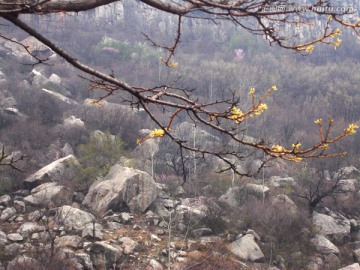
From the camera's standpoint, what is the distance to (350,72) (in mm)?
25297

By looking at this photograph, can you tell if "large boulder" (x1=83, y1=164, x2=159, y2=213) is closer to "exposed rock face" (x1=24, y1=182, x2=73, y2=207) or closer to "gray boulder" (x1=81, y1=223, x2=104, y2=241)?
"exposed rock face" (x1=24, y1=182, x2=73, y2=207)

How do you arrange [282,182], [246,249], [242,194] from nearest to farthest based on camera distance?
[246,249] → [242,194] → [282,182]

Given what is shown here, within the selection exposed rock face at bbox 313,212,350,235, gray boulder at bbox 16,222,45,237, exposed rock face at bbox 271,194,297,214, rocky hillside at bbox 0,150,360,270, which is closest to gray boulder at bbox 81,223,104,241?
rocky hillside at bbox 0,150,360,270

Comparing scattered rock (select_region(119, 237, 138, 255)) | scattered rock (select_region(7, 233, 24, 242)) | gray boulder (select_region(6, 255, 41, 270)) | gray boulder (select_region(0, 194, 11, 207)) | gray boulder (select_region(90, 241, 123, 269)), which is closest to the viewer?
gray boulder (select_region(6, 255, 41, 270))

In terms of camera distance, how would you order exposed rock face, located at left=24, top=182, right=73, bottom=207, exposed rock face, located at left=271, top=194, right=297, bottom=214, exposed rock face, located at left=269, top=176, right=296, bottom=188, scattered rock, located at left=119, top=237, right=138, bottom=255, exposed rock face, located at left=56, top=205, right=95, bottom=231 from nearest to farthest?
scattered rock, located at left=119, top=237, right=138, bottom=255 → exposed rock face, located at left=56, top=205, right=95, bottom=231 → exposed rock face, located at left=24, top=182, right=73, bottom=207 → exposed rock face, located at left=271, top=194, right=297, bottom=214 → exposed rock face, located at left=269, top=176, right=296, bottom=188

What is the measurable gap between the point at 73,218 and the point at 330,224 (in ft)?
23.7

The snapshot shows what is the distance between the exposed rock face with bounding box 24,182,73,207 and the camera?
9.34 meters

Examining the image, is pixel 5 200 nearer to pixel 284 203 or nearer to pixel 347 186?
pixel 284 203

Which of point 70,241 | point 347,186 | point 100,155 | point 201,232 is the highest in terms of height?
point 100,155

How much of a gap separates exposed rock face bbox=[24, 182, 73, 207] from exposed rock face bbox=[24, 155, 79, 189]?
0.42 m

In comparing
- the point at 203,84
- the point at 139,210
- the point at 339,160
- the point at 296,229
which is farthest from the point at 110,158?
the point at 203,84

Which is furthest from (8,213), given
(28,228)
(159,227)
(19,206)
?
(159,227)

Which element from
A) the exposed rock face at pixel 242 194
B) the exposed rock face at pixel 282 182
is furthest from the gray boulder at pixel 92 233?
the exposed rock face at pixel 282 182

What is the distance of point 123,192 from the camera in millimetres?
10039
